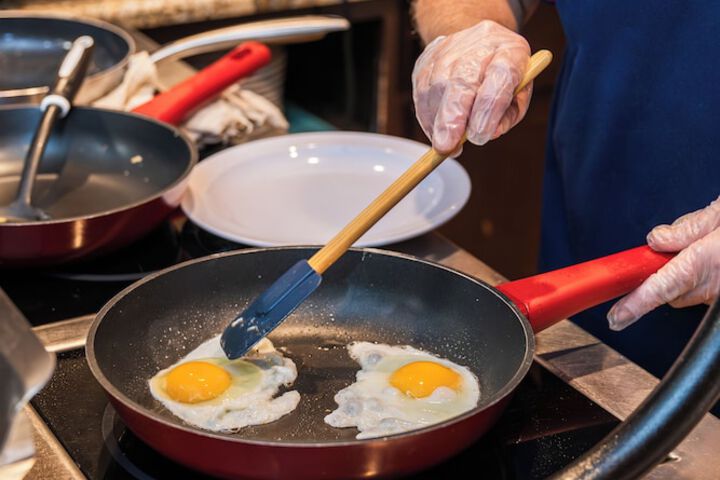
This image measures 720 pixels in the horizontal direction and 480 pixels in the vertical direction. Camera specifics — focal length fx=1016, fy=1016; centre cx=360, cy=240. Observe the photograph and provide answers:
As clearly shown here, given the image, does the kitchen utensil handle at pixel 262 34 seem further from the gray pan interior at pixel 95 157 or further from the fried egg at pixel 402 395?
the fried egg at pixel 402 395

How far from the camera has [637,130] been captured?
4.38 ft

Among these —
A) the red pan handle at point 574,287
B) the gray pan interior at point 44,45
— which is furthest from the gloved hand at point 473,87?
the gray pan interior at point 44,45

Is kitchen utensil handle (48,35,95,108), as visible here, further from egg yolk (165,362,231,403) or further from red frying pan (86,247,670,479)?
egg yolk (165,362,231,403)

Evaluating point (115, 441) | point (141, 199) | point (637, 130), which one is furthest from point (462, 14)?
point (115, 441)

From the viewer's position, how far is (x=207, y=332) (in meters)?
1.09

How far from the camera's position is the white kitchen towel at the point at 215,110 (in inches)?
61.4

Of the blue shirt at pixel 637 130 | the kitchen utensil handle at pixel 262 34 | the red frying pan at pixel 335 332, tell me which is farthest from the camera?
the kitchen utensil handle at pixel 262 34

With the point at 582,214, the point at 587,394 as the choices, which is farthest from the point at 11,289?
the point at 582,214

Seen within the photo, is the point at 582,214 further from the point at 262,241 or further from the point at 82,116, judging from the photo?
the point at 82,116

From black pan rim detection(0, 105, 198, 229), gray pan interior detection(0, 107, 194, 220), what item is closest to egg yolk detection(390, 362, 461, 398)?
black pan rim detection(0, 105, 198, 229)

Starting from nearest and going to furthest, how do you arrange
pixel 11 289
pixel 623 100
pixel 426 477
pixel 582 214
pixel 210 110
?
pixel 426 477 → pixel 11 289 → pixel 623 100 → pixel 582 214 → pixel 210 110

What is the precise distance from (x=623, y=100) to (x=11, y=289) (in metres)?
0.81

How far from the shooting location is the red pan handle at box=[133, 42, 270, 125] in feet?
4.98

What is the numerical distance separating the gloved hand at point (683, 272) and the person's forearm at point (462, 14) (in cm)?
46
